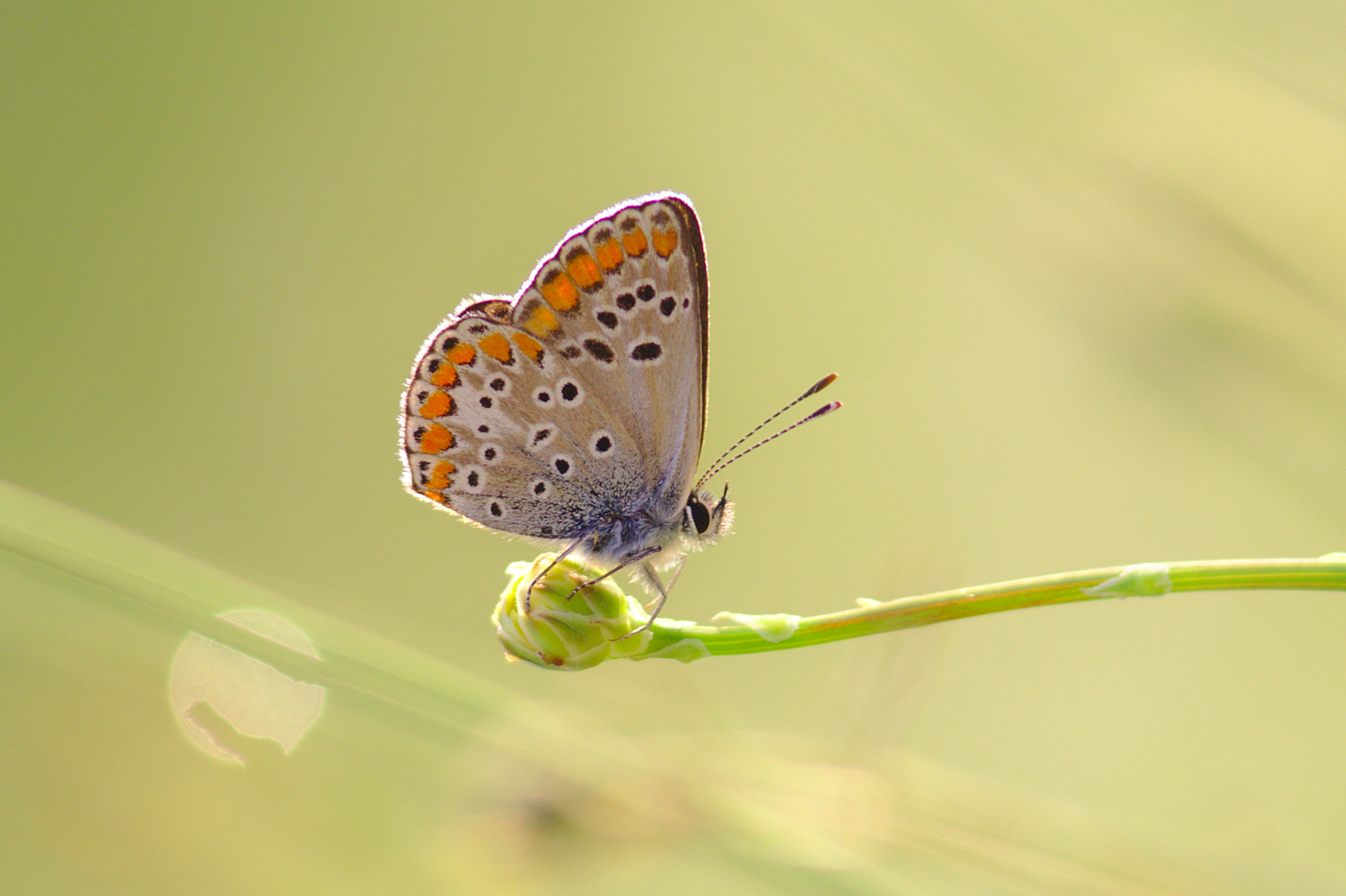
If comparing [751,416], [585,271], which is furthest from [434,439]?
[751,416]

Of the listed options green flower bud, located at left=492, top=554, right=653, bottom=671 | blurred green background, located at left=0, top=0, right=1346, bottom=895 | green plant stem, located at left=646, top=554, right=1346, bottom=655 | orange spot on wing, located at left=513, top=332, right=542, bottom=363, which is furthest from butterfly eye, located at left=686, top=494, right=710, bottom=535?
green plant stem, located at left=646, top=554, right=1346, bottom=655

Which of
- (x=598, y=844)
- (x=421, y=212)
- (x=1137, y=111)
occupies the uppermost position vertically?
(x=1137, y=111)

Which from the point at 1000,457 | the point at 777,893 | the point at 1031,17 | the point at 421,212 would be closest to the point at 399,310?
the point at 421,212

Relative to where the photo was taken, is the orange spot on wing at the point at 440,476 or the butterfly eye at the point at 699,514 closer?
the orange spot on wing at the point at 440,476

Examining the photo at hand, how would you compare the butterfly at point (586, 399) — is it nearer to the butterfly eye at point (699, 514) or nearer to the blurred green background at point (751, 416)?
the butterfly eye at point (699, 514)

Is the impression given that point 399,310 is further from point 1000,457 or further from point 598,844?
point 598,844

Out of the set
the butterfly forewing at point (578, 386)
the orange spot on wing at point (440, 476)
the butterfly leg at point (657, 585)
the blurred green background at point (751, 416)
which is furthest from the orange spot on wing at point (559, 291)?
the blurred green background at point (751, 416)

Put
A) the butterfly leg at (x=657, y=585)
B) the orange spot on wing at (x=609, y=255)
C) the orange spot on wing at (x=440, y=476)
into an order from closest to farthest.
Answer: the butterfly leg at (x=657, y=585) < the orange spot on wing at (x=609, y=255) < the orange spot on wing at (x=440, y=476)

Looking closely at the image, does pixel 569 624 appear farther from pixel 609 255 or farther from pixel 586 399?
pixel 609 255
